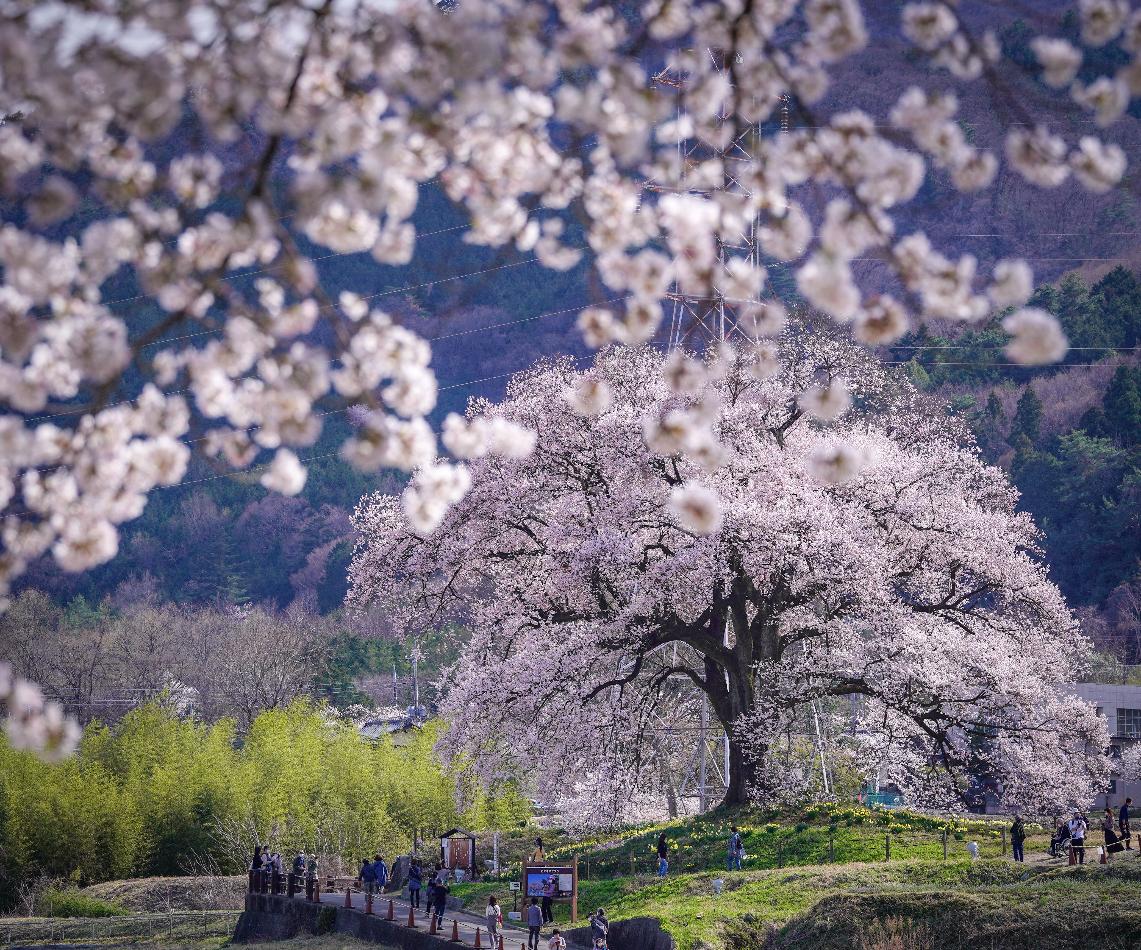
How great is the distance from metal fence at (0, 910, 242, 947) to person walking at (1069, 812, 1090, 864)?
61.5 ft

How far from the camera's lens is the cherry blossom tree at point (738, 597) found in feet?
76.7

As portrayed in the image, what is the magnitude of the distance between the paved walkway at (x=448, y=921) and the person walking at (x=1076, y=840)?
7929 mm

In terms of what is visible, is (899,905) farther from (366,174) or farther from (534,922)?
(366,174)

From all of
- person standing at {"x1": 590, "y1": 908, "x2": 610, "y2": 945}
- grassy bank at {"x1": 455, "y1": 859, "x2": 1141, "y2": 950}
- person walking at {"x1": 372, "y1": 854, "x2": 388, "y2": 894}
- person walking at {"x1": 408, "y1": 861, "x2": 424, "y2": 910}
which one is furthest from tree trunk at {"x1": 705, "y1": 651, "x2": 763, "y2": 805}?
person standing at {"x1": 590, "y1": 908, "x2": 610, "y2": 945}

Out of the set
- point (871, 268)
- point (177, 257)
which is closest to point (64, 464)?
point (177, 257)

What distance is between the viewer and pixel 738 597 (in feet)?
84.0

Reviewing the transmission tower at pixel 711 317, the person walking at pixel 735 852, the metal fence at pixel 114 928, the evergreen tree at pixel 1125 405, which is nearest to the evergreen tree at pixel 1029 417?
the evergreen tree at pixel 1125 405

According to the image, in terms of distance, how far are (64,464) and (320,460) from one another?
369 feet

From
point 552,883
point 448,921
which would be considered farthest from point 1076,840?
point 448,921

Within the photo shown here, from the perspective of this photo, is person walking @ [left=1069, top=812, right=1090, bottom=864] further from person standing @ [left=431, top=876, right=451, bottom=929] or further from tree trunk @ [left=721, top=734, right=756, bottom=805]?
person standing @ [left=431, top=876, right=451, bottom=929]

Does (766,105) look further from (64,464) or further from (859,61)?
(859,61)

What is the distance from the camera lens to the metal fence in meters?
30.5

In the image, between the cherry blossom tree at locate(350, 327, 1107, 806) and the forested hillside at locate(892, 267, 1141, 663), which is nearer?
the cherry blossom tree at locate(350, 327, 1107, 806)

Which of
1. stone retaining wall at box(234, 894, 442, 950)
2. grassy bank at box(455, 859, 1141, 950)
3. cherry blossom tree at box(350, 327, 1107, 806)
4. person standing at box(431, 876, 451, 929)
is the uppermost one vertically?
cherry blossom tree at box(350, 327, 1107, 806)
